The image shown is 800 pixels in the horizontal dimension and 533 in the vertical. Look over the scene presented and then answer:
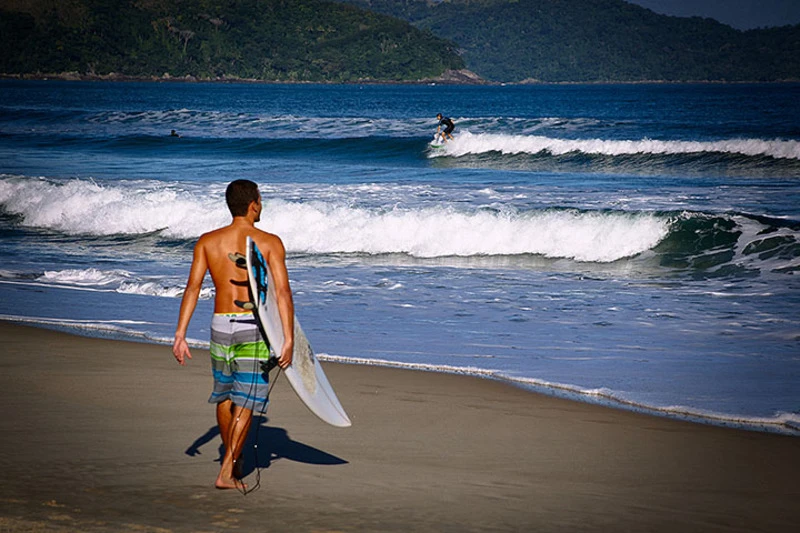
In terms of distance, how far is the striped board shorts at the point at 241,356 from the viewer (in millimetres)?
4418

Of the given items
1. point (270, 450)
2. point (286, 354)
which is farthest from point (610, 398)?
point (286, 354)

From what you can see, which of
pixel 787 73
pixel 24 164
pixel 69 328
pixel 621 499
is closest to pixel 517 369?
pixel 621 499

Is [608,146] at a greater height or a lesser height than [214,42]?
lesser

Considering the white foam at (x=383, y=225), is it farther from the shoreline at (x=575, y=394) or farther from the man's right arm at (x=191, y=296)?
the man's right arm at (x=191, y=296)

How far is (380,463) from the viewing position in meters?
5.03

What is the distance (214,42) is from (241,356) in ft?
630

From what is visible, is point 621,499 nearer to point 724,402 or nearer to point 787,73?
point 724,402

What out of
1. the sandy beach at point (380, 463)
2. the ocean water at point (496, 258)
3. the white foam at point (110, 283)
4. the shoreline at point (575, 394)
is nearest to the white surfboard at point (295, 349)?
the sandy beach at point (380, 463)

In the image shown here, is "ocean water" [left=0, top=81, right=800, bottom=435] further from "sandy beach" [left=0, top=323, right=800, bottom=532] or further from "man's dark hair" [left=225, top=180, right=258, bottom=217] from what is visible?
"man's dark hair" [left=225, top=180, right=258, bottom=217]

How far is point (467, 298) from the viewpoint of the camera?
35.9 ft

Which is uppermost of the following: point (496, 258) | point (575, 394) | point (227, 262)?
point (227, 262)

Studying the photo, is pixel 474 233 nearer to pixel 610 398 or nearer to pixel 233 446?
pixel 610 398

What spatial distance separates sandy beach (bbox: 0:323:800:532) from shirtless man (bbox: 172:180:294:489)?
1.03 feet

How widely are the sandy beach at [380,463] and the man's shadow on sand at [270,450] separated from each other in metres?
0.02
